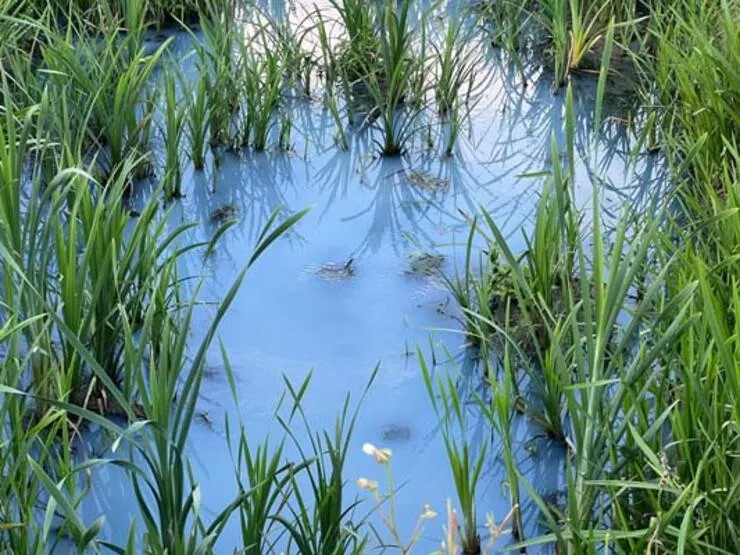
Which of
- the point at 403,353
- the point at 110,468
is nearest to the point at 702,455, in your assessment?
the point at 403,353

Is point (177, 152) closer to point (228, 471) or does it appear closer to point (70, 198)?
point (70, 198)

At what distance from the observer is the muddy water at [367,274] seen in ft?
7.09

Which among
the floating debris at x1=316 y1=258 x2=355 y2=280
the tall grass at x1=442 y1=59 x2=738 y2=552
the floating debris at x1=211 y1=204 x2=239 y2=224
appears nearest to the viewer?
the tall grass at x1=442 y1=59 x2=738 y2=552

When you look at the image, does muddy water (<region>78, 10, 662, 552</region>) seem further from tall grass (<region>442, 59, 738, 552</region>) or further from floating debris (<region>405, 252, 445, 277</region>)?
A: tall grass (<region>442, 59, 738, 552</region>)

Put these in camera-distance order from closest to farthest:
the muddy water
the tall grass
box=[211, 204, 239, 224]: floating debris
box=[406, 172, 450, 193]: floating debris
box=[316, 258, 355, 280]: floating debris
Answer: the tall grass → the muddy water → box=[316, 258, 355, 280]: floating debris → box=[211, 204, 239, 224]: floating debris → box=[406, 172, 450, 193]: floating debris

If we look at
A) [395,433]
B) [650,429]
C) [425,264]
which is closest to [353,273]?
[425,264]

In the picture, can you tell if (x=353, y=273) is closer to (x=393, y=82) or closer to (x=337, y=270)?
(x=337, y=270)

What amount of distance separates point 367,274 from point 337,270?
2.6 inches

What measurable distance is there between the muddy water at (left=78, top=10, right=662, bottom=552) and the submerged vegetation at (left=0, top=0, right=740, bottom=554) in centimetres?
3

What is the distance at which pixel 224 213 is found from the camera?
2914mm

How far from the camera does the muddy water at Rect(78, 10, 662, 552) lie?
2.16 m

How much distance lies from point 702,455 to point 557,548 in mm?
275

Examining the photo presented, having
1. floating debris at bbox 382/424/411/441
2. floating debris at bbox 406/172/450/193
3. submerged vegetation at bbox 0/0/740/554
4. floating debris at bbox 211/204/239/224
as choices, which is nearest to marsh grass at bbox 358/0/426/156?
submerged vegetation at bbox 0/0/740/554

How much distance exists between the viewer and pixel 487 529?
200 centimetres
